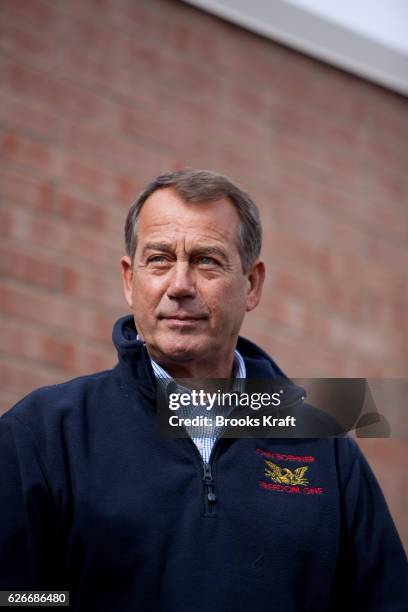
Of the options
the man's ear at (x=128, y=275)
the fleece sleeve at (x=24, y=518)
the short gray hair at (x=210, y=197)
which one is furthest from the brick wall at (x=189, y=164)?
the fleece sleeve at (x=24, y=518)

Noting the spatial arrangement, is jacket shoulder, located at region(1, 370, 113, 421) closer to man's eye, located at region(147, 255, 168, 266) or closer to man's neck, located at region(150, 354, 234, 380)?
man's neck, located at region(150, 354, 234, 380)

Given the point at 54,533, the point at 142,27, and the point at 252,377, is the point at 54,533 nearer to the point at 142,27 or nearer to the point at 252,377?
the point at 252,377

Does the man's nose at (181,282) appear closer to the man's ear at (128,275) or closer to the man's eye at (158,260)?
the man's eye at (158,260)

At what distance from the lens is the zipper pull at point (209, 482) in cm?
259

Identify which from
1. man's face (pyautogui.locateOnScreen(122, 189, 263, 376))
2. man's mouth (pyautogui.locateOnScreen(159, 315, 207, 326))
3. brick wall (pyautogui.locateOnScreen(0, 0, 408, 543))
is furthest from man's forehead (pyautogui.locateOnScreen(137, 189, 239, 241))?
brick wall (pyautogui.locateOnScreen(0, 0, 408, 543))

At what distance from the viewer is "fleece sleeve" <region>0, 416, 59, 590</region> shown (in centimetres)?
243

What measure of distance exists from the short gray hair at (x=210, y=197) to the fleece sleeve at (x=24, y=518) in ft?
2.48

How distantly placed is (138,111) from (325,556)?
9.33 feet

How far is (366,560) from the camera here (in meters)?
2.77

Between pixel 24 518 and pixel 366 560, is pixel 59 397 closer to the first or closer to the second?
pixel 24 518

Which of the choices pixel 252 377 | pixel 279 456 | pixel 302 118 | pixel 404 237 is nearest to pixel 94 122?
pixel 302 118

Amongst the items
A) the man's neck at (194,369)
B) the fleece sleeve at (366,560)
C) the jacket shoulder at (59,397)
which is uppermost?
the man's neck at (194,369)

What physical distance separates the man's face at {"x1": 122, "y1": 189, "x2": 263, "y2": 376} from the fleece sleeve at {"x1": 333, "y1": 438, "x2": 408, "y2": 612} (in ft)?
1.75

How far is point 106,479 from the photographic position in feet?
8.45
